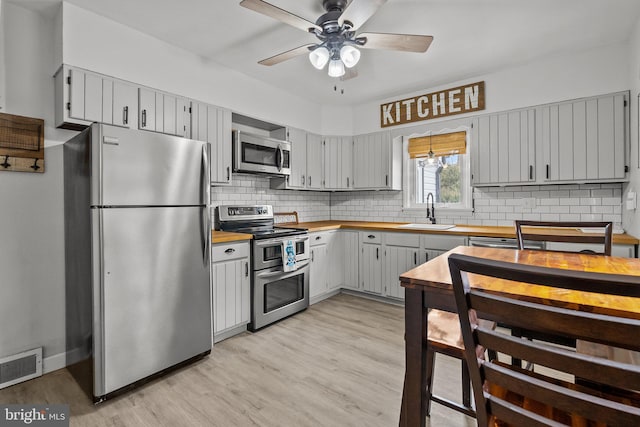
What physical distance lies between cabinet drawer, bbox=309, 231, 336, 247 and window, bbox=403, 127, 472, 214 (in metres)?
1.13

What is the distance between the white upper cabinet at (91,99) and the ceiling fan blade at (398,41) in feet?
6.01

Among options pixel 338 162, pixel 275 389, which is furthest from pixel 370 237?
pixel 275 389

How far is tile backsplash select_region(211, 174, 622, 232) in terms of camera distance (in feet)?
9.80

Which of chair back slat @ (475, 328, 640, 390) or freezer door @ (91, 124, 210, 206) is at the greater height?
freezer door @ (91, 124, 210, 206)

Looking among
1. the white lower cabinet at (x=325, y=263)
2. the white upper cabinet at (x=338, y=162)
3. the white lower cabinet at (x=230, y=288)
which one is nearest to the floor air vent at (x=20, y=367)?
the white lower cabinet at (x=230, y=288)

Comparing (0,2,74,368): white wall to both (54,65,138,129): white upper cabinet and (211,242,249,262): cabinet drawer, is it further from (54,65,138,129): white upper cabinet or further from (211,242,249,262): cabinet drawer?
(211,242,249,262): cabinet drawer

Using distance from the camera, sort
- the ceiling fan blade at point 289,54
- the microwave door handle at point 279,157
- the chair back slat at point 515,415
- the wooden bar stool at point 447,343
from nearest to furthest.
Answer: the chair back slat at point 515,415 < the wooden bar stool at point 447,343 < the ceiling fan blade at point 289,54 < the microwave door handle at point 279,157

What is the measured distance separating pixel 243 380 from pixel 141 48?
2670 millimetres

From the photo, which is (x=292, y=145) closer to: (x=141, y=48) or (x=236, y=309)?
(x=141, y=48)

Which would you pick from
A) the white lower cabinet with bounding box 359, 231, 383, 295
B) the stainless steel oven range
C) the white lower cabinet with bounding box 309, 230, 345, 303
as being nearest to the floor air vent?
the stainless steel oven range

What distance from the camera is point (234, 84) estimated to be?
3289mm

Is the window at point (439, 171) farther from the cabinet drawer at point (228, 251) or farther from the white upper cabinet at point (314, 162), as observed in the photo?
the cabinet drawer at point (228, 251)

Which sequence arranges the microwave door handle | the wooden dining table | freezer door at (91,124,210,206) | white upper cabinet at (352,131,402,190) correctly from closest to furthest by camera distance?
the wooden dining table → freezer door at (91,124,210,206) → the microwave door handle → white upper cabinet at (352,131,402,190)

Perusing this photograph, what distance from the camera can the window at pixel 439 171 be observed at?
12.3 ft
